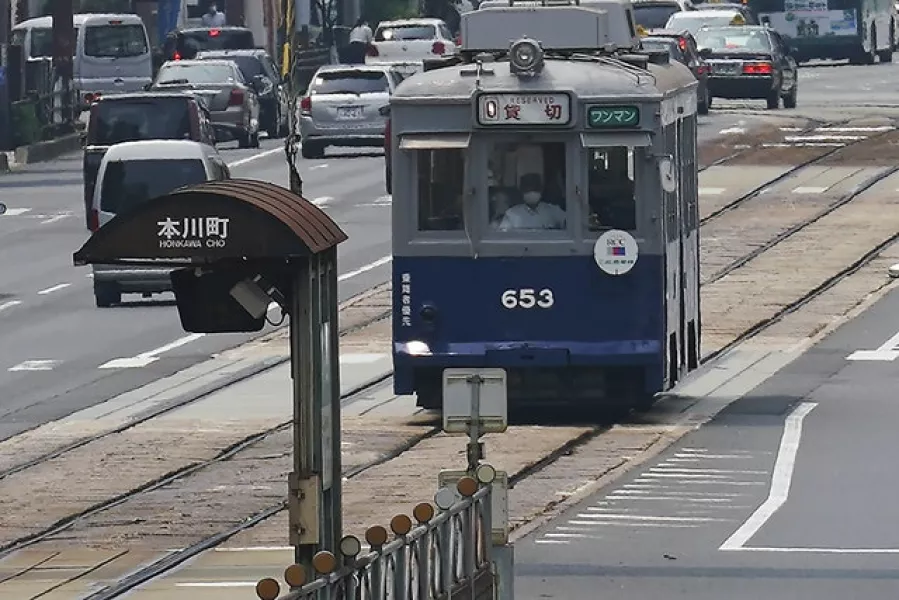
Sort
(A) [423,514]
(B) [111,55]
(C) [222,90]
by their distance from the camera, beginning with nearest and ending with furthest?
(A) [423,514] < (C) [222,90] < (B) [111,55]

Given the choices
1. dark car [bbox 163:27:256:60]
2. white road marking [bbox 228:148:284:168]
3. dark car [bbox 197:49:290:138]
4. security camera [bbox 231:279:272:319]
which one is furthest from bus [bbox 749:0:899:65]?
security camera [bbox 231:279:272:319]

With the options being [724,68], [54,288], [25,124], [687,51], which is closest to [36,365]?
[54,288]

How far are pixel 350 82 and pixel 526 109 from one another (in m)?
28.1

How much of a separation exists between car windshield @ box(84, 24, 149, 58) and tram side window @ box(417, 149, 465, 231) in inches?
1427

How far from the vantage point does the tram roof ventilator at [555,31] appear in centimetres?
2194

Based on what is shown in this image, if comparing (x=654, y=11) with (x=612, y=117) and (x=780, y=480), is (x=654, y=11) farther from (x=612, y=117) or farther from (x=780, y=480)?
(x=780, y=480)

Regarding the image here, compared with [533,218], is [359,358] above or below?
below

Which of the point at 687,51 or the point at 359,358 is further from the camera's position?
the point at 687,51

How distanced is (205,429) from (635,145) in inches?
148

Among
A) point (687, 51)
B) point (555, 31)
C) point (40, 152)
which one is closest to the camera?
point (555, 31)

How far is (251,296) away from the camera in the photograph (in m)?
10.0

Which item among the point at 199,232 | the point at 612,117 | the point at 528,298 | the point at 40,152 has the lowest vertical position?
the point at 40,152

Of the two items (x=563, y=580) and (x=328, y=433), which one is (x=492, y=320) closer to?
(x=563, y=580)

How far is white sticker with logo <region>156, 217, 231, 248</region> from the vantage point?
9.71m
